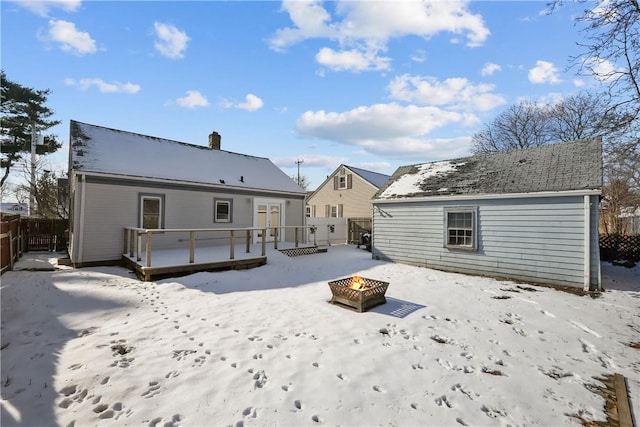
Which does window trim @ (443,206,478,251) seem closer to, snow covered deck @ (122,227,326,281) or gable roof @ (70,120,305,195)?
snow covered deck @ (122,227,326,281)

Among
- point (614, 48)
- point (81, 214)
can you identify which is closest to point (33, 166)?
point (81, 214)

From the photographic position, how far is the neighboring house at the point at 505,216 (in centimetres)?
835

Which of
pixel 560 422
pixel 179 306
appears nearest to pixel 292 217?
pixel 179 306

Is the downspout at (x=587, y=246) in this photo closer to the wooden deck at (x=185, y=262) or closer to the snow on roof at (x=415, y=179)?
the snow on roof at (x=415, y=179)

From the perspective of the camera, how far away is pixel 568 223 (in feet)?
27.7

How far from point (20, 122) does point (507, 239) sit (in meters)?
31.0

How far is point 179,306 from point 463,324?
5743 mm

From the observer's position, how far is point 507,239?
958 cm

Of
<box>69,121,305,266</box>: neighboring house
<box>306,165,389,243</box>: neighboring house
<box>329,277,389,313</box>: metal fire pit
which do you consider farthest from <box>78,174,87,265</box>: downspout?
<box>306,165,389,243</box>: neighboring house

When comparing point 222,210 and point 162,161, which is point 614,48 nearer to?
point 222,210

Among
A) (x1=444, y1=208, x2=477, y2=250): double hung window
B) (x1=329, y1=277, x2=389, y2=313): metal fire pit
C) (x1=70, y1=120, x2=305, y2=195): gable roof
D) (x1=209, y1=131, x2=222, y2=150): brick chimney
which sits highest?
(x1=209, y1=131, x2=222, y2=150): brick chimney

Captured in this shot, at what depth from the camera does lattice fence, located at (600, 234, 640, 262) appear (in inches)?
464

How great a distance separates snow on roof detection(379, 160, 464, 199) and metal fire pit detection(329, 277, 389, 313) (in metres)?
6.37

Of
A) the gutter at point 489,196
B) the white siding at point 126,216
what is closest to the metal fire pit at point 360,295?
the gutter at point 489,196
